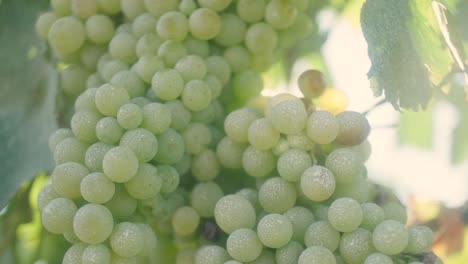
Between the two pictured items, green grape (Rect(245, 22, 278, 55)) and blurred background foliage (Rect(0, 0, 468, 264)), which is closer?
blurred background foliage (Rect(0, 0, 468, 264))

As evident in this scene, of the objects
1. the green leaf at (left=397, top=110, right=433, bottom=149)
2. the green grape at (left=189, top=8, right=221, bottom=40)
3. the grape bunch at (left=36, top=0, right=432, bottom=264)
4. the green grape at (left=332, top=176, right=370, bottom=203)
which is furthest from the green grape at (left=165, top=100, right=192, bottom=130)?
the green leaf at (left=397, top=110, right=433, bottom=149)

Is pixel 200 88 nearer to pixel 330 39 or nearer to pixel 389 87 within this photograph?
pixel 389 87

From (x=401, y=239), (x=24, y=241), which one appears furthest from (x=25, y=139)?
(x=401, y=239)

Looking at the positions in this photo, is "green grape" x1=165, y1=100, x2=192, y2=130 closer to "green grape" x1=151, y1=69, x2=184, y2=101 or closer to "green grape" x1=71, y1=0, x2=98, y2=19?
"green grape" x1=151, y1=69, x2=184, y2=101

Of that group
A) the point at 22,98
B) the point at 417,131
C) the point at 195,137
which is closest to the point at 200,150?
the point at 195,137

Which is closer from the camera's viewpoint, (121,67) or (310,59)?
(121,67)

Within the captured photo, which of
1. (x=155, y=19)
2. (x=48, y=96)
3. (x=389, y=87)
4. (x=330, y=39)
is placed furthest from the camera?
(x=330, y=39)
